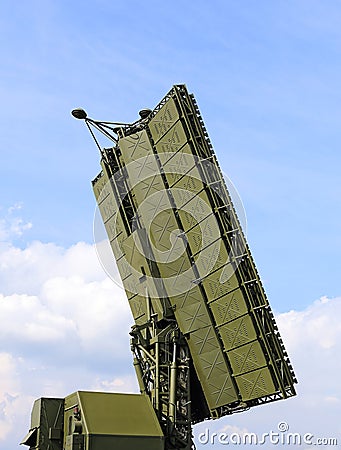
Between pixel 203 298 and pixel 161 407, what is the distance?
9.39 ft

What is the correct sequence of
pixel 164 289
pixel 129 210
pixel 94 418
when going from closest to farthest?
pixel 94 418, pixel 164 289, pixel 129 210

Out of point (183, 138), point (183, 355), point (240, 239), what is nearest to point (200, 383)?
point (183, 355)

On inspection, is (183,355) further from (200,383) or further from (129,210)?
(129,210)

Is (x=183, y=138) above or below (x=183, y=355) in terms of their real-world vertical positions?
above

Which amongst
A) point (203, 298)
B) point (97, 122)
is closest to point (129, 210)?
point (97, 122)

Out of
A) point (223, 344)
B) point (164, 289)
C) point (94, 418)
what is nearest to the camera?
point (94, 418)

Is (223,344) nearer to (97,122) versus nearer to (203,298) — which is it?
(203,298)

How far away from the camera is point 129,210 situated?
66.0ft

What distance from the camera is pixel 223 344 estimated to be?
17.3m

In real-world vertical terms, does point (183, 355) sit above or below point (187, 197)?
below

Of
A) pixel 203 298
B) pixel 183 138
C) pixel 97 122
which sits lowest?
pixel 203 298

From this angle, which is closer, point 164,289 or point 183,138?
point 183,138

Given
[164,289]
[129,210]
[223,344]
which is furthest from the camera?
[129,210]

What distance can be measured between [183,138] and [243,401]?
21.0ft
